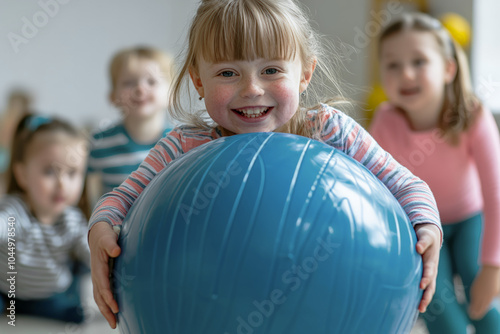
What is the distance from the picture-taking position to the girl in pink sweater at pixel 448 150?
2.19 metres

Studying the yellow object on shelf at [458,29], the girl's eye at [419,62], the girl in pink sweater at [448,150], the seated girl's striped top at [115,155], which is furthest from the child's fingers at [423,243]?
the yellow object on shelf at [458,29]

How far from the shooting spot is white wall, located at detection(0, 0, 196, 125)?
5471 mm

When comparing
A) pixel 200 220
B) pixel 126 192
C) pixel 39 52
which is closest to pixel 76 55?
pixel 39 52

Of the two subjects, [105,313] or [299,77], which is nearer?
[105,313]

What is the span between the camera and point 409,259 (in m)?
1.18

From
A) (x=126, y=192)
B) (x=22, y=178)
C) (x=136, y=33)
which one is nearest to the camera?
(x=126, y=192)

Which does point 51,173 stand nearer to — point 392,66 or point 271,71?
point 392,66

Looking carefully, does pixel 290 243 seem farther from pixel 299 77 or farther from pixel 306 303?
pixel 299 77

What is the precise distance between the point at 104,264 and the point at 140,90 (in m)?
1.96

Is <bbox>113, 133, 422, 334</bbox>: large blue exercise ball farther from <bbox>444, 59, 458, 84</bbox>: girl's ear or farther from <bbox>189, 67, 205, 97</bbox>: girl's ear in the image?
<bbox>444, 59, 458, 84</bbox>: girl's ear

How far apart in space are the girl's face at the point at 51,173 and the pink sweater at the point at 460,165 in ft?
5.01

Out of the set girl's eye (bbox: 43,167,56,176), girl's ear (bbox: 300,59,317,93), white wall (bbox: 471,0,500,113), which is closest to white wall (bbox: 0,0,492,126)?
white wall (bbox: 471,0,500,113)

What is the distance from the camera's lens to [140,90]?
10.2 feet

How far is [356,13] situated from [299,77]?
186 inches
